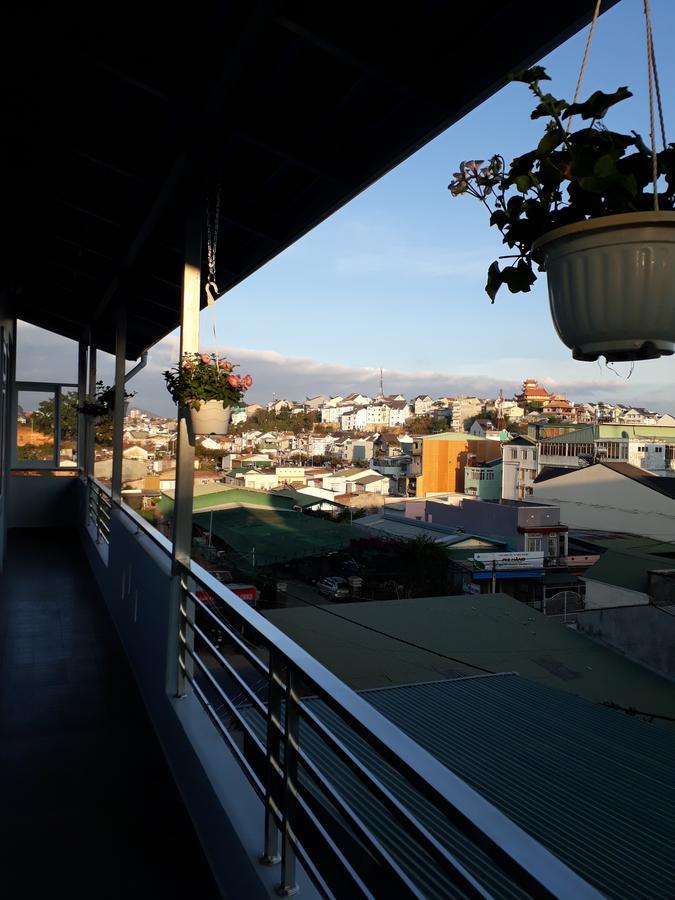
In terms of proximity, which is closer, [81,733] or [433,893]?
[433,893]

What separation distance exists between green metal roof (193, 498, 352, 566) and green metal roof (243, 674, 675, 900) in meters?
10.2

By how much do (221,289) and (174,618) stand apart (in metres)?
2.42

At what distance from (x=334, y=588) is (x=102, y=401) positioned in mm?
13178

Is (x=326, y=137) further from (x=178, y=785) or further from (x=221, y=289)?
(x=178, y=785)

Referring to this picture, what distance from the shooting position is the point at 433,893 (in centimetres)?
178

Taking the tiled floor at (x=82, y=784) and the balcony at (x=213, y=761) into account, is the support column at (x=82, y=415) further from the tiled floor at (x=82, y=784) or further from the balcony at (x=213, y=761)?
the tiled floor at (x=82, y=784)

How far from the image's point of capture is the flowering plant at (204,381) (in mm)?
2658

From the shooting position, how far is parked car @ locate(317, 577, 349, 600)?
18.9 meters

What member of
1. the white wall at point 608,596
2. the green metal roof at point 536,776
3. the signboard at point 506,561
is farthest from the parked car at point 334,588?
the green metal roof at point 536,776

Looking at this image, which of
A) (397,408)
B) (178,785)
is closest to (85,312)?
(178,785)

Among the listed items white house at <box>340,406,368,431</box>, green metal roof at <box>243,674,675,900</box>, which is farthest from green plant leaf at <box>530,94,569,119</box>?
white house at <box>340,406,368,431</box>

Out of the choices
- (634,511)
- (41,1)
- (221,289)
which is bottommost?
(634,511)

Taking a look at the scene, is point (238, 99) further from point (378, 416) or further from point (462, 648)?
point (378, 416)

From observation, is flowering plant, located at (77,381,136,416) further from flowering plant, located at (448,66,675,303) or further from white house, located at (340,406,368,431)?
white house, located at (340,406,368,431)
